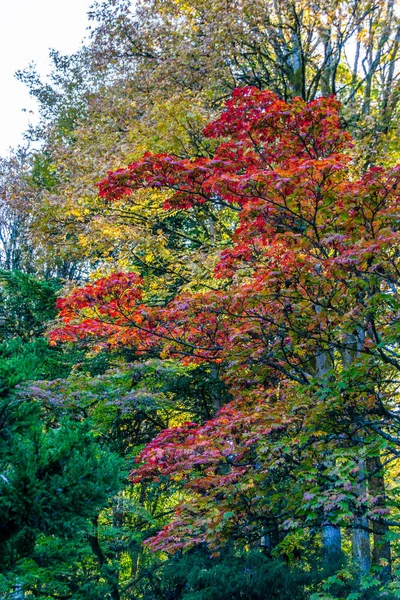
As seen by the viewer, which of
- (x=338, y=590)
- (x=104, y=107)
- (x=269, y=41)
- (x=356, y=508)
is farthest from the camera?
(x=104, y=107)

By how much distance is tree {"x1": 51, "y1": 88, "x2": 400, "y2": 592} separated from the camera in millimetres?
4141

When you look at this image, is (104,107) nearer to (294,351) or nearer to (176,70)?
(176,70)

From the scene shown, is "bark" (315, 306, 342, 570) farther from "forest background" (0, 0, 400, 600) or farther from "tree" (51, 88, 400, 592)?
"tree" (51, 88, 400, 592)

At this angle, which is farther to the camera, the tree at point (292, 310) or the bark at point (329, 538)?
the bark at point (329, 538)

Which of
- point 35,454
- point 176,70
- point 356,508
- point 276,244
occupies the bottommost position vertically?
point 356,508

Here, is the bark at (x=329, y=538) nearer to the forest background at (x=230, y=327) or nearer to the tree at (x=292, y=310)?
the forest background at (x=230, y=327)

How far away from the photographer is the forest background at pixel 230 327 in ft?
12.7

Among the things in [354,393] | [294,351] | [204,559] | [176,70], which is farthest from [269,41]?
[204,559]

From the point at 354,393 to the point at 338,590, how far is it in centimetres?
212

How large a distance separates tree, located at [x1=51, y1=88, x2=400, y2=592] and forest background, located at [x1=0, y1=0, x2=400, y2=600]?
0.10 ft

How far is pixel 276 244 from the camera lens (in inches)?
191

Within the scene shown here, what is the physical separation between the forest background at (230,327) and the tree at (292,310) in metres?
0.03

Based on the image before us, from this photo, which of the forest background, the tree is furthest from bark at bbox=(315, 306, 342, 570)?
the tree

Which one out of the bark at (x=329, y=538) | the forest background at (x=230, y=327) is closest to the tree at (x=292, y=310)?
the forest background at (x=230, y=327)
